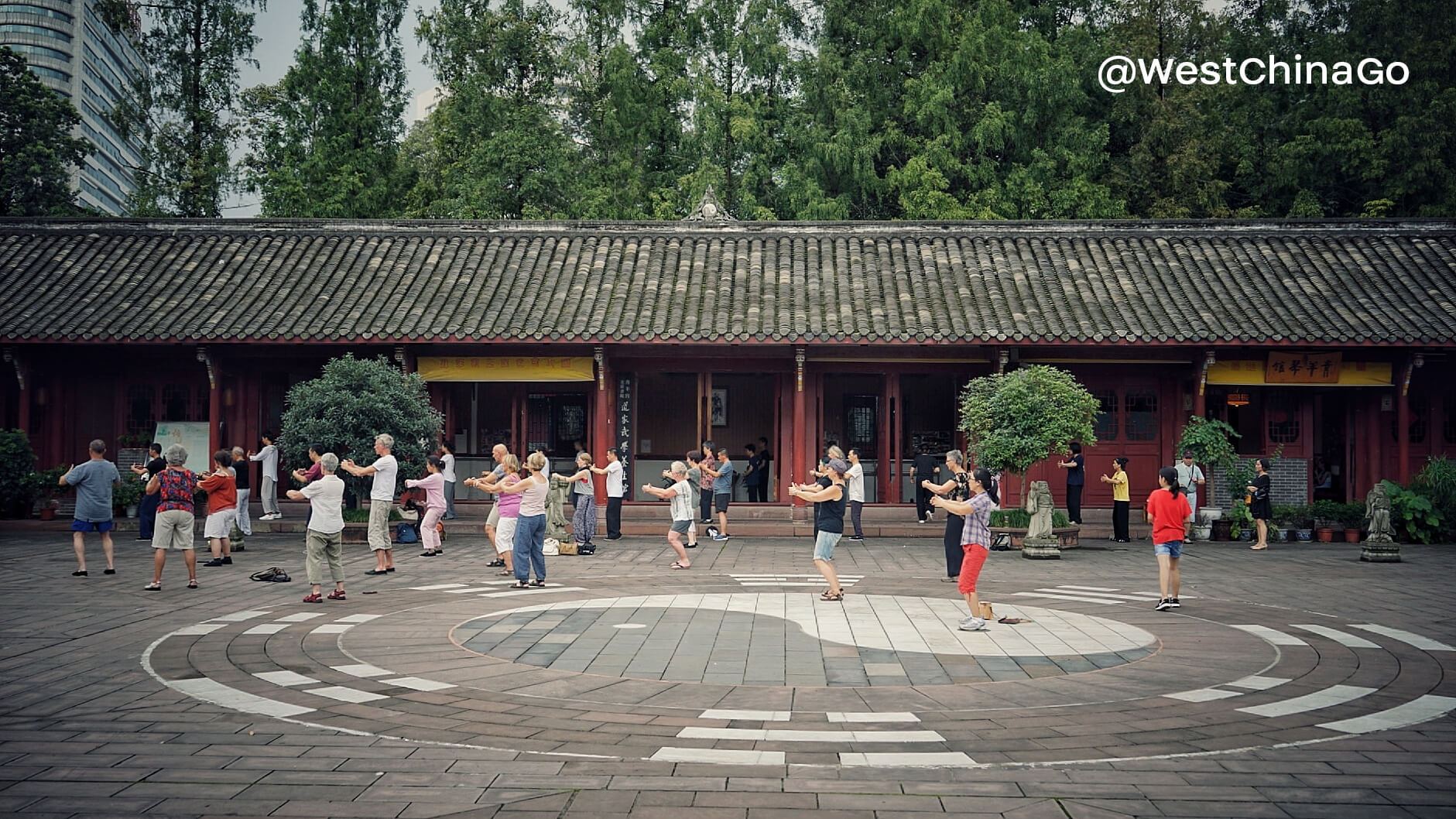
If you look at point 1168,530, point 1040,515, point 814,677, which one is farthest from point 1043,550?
point 814,677

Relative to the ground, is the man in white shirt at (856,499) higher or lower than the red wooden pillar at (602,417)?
lower

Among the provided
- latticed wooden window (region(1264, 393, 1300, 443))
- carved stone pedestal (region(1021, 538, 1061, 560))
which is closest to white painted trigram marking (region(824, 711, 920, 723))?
carved stone pedestal (region(1021, 538, 1061, 560))

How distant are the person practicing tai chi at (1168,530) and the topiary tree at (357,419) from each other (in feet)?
39.7

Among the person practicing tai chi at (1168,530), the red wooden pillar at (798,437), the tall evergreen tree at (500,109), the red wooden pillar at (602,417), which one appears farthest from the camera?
the tall evergreen tree at (500,109)

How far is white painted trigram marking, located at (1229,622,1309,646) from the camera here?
10375 mm

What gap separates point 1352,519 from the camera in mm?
20766

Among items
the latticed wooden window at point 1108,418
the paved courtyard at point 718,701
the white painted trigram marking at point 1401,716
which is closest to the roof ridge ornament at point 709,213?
the latticed wooden window at point 1108,418

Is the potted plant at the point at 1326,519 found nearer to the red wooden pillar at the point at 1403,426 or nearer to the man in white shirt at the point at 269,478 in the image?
the red wooden pillar at the point at 1403,426

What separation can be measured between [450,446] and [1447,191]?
25439mm

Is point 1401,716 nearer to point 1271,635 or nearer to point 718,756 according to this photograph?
point 1271,635

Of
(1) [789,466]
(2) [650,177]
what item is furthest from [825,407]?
(2) [650,177]

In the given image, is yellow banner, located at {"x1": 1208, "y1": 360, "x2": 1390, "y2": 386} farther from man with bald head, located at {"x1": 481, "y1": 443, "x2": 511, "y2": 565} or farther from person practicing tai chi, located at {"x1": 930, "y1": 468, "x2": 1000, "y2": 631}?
man with bald head, located at {"x1": 481, "y1": 443, "x2": 511, "y2": 565}

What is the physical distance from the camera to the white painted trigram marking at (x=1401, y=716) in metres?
7.39

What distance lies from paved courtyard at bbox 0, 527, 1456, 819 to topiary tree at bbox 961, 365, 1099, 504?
3842mm
